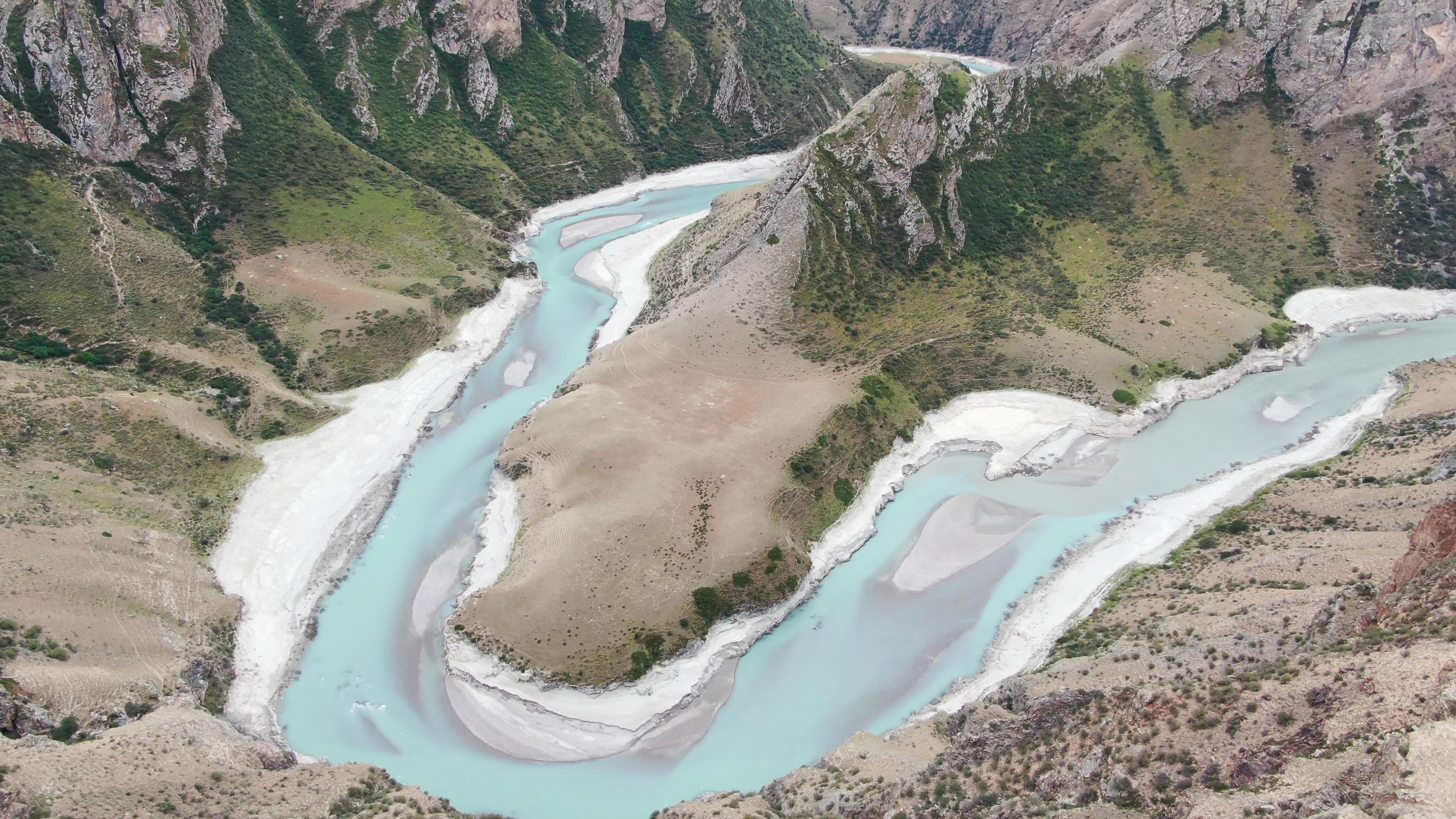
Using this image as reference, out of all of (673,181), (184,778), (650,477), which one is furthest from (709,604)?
(673,181)

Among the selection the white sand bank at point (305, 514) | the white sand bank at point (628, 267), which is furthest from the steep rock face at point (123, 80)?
the white sand bank at point (628, 267)

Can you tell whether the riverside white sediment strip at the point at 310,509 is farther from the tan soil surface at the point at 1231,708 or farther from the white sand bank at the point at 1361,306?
the white sand bank at the point at 1361,306

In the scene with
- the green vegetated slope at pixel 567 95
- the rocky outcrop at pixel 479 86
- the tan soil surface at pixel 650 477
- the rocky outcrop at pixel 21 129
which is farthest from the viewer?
the rocky outcrop at pixel 479 86

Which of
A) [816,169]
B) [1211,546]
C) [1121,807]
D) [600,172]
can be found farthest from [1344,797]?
[600,172]

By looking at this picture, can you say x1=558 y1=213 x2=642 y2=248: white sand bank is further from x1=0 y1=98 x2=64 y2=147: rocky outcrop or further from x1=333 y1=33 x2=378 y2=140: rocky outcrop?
x1=0 y1=98 x2=64 y2=147: rocky outcrop

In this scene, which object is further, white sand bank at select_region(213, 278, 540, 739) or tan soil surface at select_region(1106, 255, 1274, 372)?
tan soil surface at select_region(1106, 255, 1274, 372)

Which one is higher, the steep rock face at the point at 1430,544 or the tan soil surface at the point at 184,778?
the steep rock face at the point at 1430,544

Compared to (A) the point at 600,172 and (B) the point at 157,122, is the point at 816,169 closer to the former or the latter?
(A) the point at 600,172

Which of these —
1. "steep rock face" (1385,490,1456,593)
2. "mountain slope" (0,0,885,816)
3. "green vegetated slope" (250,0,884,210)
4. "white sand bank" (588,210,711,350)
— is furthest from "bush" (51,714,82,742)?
"green vegetated slope" (250,0,884,210)
